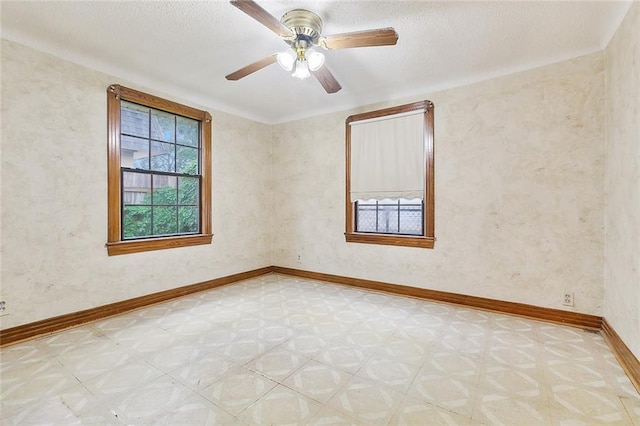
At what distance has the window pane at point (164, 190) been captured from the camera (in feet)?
12.3

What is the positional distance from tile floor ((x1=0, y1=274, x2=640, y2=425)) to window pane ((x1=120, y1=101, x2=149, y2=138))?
2124mm

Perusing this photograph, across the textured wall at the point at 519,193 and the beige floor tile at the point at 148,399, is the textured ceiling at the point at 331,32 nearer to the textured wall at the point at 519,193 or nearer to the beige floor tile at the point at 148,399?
the textured wall at the point at 519,193

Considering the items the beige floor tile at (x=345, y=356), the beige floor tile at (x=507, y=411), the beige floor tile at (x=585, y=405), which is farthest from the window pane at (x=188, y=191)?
the beige floor tile at (x=585, y=405)

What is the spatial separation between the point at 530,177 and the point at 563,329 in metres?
1.53

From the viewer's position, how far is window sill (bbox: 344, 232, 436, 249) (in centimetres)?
379

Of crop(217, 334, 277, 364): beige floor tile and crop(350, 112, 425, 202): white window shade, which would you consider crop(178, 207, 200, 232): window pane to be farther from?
crop(350, 112, 425, 202): white window shade

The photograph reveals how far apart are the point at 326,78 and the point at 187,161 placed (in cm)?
239

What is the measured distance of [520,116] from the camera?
3.18 meters

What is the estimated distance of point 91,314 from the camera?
10.1 feet

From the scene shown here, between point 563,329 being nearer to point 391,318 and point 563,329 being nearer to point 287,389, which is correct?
point 391,318

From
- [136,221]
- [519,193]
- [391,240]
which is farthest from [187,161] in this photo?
[519,193]

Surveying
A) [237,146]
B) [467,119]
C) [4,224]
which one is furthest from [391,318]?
[4,224]

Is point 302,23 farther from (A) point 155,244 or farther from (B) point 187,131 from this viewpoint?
(A) point 155,244

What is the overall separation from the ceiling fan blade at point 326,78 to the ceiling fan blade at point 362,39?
0.31m
